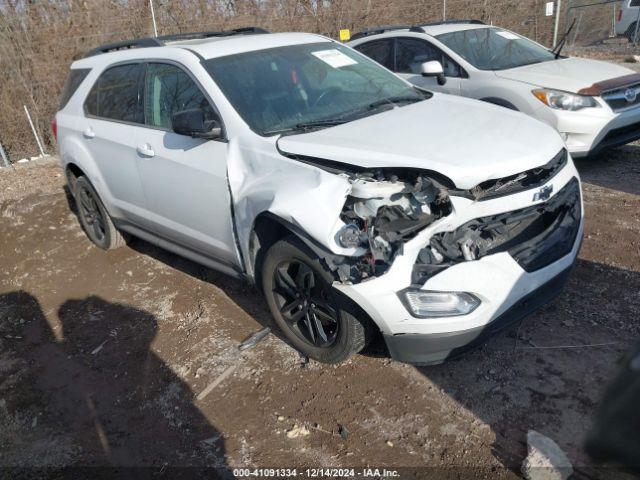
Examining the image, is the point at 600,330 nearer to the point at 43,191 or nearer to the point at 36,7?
the point at 43,191

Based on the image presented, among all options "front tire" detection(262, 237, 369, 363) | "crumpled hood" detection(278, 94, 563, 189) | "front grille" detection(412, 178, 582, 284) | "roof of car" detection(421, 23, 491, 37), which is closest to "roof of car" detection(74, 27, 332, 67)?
"crumpled hood" detection(278, 94, 563, 189)

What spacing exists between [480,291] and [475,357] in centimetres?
72

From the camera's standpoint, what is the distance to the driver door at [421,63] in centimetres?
653

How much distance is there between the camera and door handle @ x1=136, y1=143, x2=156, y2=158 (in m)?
4.00

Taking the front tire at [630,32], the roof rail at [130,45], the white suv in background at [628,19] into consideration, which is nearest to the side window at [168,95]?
the roof rail at [130,45]

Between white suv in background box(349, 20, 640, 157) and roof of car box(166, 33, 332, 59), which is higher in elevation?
roof of car box(166, 33, 332, 59)

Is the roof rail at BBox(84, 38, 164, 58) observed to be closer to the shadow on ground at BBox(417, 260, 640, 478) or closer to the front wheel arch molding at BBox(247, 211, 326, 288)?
the front wheel arch molding at BBox(247, 211, 326, 288)

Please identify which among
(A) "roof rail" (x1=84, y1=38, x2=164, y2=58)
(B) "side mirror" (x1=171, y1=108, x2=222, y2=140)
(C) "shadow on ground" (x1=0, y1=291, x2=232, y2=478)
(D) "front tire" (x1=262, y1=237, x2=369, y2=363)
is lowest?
(C) "shadow on ground" (x1=0, y1=291, x2=232, y2=478)

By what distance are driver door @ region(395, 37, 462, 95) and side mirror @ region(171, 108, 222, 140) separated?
3.97 meters

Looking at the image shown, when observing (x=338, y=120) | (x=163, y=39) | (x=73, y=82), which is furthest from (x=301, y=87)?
(x=73, y=82)

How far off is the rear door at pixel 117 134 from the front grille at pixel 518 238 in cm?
262

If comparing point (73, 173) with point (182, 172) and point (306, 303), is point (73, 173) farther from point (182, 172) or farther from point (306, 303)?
point (306, 303)

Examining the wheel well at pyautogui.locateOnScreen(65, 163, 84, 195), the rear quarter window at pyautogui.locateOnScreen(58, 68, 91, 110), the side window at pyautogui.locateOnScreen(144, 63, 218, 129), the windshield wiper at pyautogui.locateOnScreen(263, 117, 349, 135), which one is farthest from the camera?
the wheel well at pyautogui.locateOnScreen(65, 163, 84, 195)

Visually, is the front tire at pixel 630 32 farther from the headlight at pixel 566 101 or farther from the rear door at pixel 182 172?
the rear door at pixel 182 172
